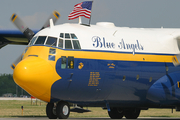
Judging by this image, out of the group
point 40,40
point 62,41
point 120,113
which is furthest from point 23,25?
point 120,113

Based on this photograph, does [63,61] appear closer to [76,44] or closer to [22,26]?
[76,44]

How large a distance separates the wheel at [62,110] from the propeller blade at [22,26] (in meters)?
5.48

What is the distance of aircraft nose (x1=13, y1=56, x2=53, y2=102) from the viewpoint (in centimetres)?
1454

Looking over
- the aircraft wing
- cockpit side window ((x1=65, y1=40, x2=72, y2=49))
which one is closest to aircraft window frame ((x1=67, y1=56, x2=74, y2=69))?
cockpit side window ((x1=65, y1=40, x2=72, y2=49))

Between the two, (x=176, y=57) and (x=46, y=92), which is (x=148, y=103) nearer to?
(x=176, y=57)

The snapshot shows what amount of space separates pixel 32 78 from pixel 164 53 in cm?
705

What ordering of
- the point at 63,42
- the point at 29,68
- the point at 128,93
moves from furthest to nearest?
the point at 128,93 → the point at 63,42 → the point at 29,68

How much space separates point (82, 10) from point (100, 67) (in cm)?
360

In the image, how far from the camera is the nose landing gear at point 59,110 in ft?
52.2

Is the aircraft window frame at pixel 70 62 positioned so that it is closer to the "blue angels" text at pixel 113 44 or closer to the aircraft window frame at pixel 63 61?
the aircraft window frame at pixel 63 61

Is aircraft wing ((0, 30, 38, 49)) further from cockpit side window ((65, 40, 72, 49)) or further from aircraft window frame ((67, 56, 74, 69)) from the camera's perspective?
aircraft window frame ((67, 56, 74, 69))

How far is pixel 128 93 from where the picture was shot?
17172 millimetres

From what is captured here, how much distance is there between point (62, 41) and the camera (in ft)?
52.1

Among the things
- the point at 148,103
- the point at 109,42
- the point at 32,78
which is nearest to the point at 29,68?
the point at 32,78
